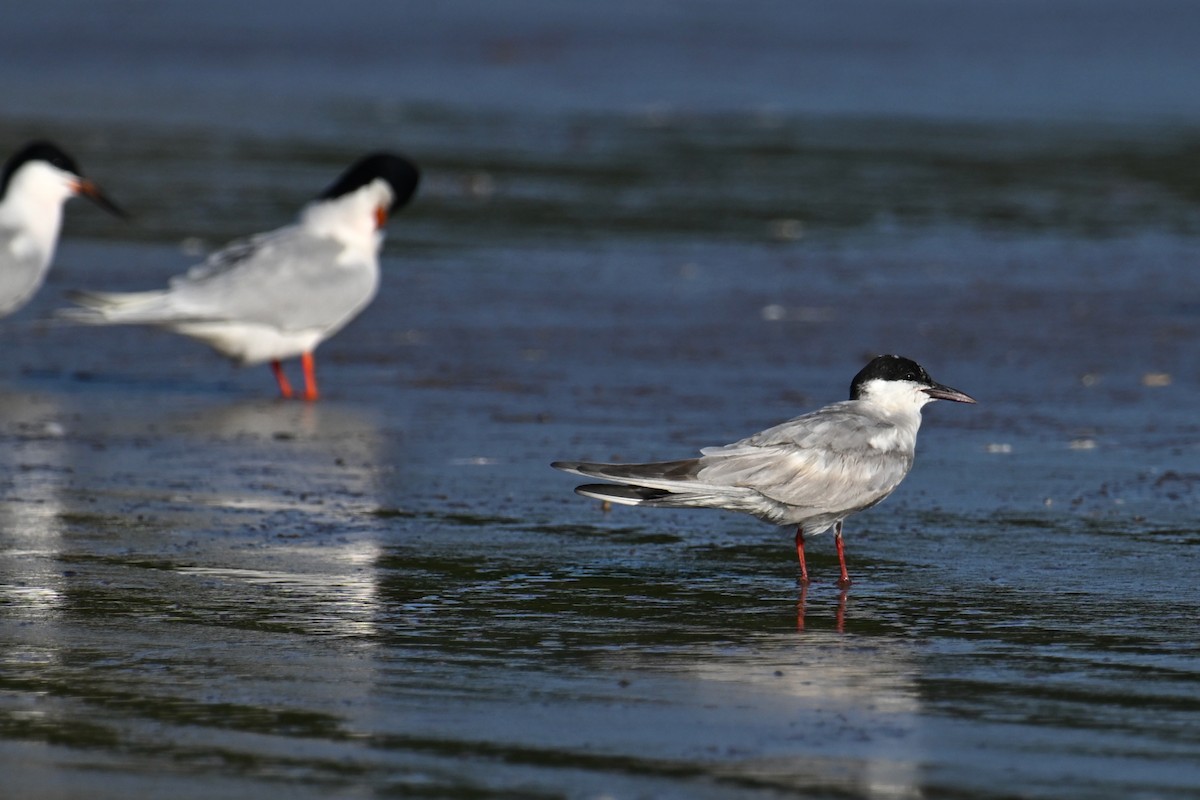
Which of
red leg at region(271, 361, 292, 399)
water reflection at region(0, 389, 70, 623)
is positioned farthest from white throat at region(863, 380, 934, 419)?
red leg at region(271, 361, 292, 399)

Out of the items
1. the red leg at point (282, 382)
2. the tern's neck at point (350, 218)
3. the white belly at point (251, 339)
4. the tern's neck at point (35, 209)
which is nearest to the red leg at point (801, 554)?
the red leg at point (282, 382)

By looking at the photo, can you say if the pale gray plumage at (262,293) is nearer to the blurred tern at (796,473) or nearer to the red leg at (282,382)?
the red leg at (282,382)

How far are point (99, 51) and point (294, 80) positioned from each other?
3.08 m

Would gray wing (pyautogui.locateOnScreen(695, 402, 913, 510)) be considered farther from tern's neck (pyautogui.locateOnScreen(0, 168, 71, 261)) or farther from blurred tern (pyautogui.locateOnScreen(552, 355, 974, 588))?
tern's neck (pyautogui.locateOnScreen(0, 168, 71, 261))

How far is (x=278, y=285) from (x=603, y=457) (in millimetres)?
2793

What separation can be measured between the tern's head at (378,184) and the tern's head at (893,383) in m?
4.51

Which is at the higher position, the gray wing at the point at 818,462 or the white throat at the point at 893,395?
the white throat at the point at 893,395

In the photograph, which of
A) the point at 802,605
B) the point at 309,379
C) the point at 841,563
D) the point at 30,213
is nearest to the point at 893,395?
the point at 841,563

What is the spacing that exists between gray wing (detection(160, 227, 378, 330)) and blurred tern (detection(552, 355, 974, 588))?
4.12 m

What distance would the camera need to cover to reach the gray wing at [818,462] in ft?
19.7

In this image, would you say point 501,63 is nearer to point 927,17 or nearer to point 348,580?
point 927,17

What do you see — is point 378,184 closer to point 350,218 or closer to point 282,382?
point 350,218

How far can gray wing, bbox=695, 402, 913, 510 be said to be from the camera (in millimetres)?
6004

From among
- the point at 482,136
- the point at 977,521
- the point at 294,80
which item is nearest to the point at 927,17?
the point at 294,80
